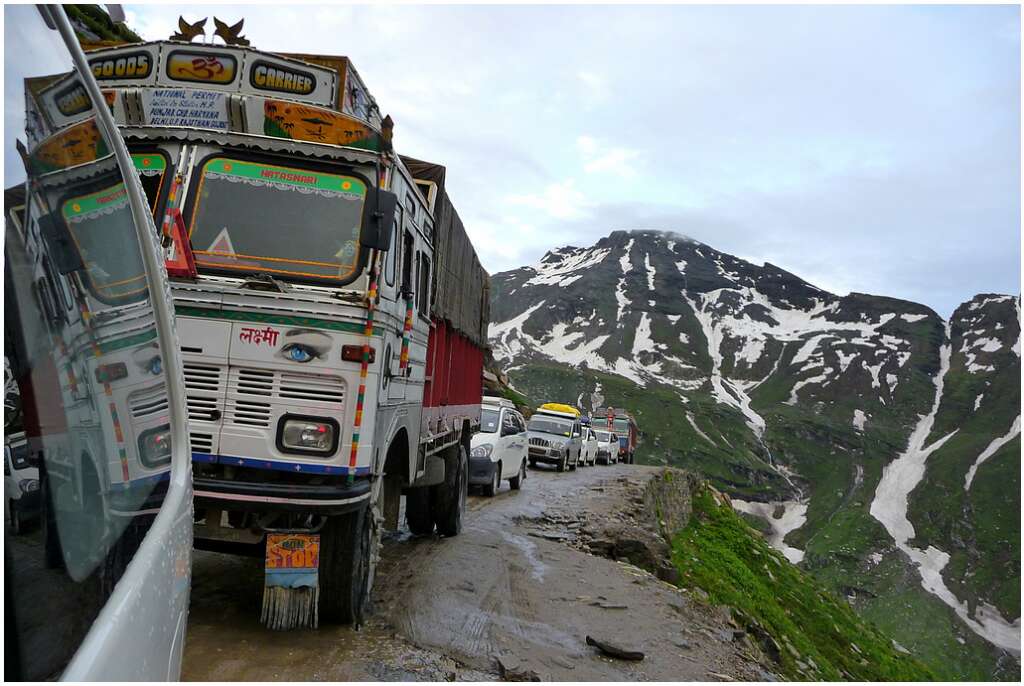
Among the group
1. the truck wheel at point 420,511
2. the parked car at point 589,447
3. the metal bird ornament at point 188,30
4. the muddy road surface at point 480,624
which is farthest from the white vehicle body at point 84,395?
the parked car at point 589,447

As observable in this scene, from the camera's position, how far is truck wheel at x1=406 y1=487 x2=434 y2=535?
1024 centimetres

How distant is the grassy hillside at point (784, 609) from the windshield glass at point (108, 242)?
29.7 feet

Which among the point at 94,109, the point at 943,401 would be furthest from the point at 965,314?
the point at 94,109

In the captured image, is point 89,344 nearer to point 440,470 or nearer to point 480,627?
point 480,627

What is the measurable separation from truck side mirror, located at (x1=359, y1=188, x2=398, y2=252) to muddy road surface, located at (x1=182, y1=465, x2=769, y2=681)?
276 cm

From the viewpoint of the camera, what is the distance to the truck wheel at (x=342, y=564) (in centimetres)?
541

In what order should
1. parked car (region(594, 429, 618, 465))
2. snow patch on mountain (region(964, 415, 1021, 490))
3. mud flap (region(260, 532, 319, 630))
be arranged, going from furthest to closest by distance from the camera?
snow patch on mountain (region(964, 415, 1021, 490))
parked car (region(594, 429, 618, 465))
mud flap (region(260, 532, 319, 630))

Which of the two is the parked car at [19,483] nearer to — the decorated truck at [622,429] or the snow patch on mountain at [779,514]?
the decorated truck at [622,429]

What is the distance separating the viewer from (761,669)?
7758mm

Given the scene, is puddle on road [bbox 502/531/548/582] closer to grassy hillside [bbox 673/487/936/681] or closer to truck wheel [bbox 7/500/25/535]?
grassy hillside [bbox 673/487/936/681]

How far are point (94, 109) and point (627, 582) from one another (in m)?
9.02

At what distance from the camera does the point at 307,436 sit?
199 inches

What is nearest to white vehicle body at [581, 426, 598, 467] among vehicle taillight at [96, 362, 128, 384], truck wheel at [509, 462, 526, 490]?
truck wheel at [509, 462, 526, 490]

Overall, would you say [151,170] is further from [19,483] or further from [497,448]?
[497,448]
